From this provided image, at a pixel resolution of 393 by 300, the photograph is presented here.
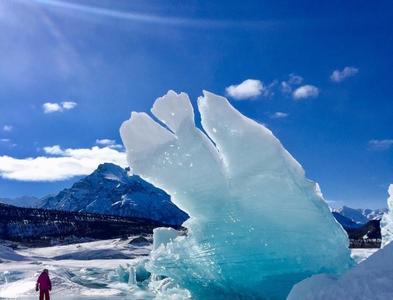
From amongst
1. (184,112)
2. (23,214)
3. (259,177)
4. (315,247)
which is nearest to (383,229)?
(315,247)

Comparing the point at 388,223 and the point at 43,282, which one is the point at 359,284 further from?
the point at 43,282

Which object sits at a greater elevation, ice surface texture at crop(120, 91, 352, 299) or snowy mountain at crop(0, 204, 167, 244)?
snowy mountain at crop(0, 204, 167, 244)

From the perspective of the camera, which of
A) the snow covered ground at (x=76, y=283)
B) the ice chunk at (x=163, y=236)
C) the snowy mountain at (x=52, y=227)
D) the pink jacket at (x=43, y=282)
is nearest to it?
the pink jacket at (x=43, y=282)

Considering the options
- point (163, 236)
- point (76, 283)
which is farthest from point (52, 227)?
point (163, 236)

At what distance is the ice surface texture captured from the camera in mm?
12195

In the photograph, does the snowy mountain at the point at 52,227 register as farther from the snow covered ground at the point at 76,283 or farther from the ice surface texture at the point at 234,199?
the ice surface texture at the point at 234,199

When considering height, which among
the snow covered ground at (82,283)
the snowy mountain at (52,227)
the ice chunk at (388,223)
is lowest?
the snow covered ground at (82,283)

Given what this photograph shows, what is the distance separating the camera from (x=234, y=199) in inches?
498

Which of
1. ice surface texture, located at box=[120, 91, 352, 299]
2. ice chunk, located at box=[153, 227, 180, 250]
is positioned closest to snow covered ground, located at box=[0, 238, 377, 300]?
ice chunk, located at box=[153, 227, 180, 250]

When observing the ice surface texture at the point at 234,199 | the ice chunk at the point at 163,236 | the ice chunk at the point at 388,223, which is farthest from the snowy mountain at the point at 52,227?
the ice surface texture at the point at 234,199

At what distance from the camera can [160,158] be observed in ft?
43.8

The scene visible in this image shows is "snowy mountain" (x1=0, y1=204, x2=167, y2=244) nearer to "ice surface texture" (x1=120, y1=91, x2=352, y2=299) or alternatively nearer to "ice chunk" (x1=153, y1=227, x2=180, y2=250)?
"ice chunk" (x1=153, y1=227, x2=180, y2=250)

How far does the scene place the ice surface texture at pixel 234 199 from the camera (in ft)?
40.0

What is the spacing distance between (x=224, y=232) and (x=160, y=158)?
2568 millimetres
